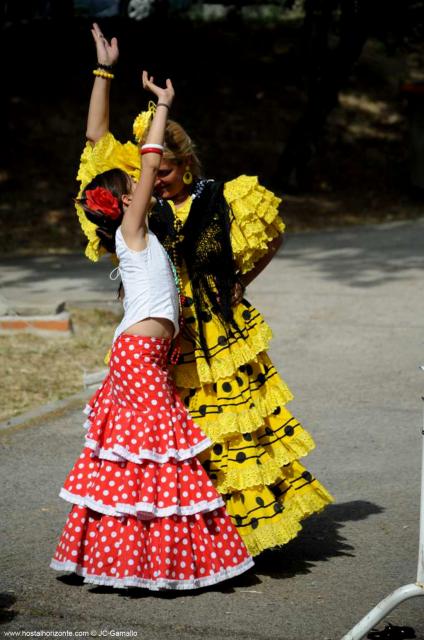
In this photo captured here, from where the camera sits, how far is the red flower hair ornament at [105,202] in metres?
4.35

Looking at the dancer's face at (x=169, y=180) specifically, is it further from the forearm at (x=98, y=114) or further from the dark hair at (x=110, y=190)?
the forearm at (x=98, y=114)

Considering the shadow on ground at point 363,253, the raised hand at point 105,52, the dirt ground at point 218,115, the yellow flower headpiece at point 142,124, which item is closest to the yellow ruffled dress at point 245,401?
the yellow flower headpiece at point 142,124

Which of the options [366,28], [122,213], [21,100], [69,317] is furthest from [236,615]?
[21,100]

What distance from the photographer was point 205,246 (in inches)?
183

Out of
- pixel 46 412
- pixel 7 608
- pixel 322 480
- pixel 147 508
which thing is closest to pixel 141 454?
pixel 147 508

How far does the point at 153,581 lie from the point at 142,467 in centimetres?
43

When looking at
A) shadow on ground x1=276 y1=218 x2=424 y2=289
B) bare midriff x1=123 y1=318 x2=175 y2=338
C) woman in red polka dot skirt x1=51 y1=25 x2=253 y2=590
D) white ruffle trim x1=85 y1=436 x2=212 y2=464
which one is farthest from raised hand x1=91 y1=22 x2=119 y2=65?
shadow on ground x1=276 y1=218 x2=424 y2=289

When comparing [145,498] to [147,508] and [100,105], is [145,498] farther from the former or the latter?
[100,105]

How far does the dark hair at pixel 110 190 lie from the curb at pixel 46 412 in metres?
2.84

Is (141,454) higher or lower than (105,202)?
lower

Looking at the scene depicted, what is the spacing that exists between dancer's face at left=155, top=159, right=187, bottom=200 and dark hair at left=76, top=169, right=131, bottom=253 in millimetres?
159

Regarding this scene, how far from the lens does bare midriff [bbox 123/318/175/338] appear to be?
172 inches

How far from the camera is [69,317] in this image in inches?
371

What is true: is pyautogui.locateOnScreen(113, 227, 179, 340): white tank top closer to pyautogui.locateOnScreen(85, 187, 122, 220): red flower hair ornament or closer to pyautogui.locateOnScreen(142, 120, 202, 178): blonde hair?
pyautogui.locateOnScreen(85, 187, 122, 220): red flower hair ornament
